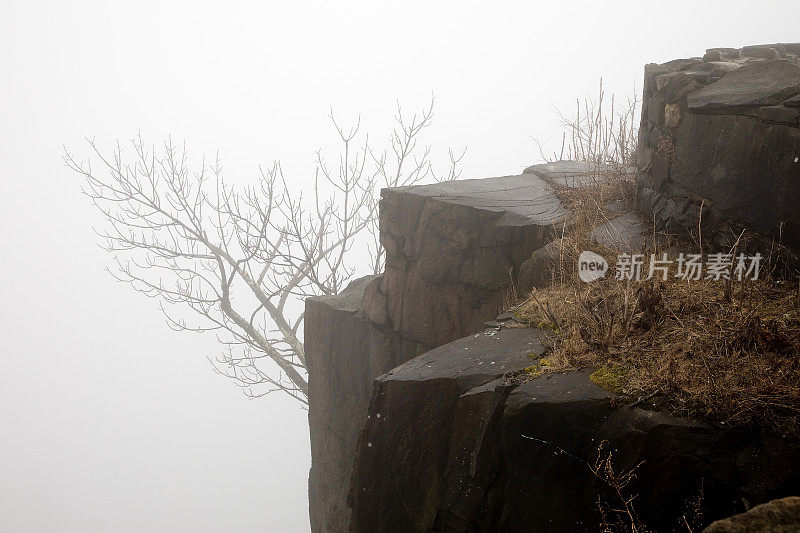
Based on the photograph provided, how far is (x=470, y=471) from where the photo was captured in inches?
115

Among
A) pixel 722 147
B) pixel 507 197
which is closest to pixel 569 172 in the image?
pixel 507 197

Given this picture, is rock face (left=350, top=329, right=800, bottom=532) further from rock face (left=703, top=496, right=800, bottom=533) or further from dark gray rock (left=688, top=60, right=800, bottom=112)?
dark gray rock (left=688, top=60, right=800, bottom=112)

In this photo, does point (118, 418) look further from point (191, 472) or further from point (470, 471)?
point (470, 471)

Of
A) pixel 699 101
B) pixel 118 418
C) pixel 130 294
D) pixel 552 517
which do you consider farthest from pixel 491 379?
pixel 130 294

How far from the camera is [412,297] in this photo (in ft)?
17.7

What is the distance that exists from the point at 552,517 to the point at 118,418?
176 ft

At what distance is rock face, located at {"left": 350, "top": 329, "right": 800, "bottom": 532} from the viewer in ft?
7.34

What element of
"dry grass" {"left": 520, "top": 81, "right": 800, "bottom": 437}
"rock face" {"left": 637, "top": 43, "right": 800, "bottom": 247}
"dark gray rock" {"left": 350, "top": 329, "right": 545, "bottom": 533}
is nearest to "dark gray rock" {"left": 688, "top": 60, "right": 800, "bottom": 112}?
"rock face" {"left": 637, "top": 43, "right": 800, "bottom": 247}

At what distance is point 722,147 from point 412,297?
2.75 metres

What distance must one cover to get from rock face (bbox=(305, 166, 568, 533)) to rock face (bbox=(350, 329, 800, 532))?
1311 mm

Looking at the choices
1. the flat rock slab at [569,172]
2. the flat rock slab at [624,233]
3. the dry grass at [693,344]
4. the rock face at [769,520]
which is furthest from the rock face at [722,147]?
the rock face at [769,520]

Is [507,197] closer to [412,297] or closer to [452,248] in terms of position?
[452,248]

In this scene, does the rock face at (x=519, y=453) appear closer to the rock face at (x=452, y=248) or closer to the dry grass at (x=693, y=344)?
the dry grass at (x=693, y=344)

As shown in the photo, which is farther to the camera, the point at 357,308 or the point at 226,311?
the point at 226,311
